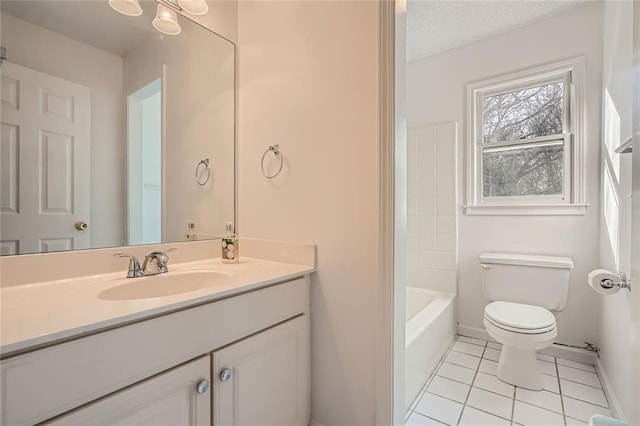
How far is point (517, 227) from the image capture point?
2178 mm

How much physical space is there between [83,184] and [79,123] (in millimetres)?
237

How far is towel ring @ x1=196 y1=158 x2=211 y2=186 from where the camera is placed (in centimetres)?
150

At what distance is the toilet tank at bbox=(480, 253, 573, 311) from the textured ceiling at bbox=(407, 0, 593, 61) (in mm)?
1746

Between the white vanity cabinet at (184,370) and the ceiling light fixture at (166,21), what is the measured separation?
1301 millimetres

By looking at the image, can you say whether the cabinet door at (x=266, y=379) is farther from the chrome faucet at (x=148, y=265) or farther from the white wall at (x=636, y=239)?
the white wall at (x=636, y=239)

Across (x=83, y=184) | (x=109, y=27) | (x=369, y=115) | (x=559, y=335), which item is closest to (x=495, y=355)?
(x=559, y=335)

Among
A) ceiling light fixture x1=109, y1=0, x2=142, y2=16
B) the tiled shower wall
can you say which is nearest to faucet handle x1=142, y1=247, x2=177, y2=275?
ceiling light fixture x1=109, y1=0, x2=142, y2=16

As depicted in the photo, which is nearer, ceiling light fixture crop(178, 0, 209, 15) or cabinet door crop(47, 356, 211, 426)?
cabinet door crop(47, 356, 211, 426)

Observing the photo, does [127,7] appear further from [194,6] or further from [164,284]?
[164,284]

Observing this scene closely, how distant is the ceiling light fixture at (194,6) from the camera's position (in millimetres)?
1339

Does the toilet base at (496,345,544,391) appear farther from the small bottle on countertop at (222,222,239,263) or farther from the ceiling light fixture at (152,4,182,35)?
the ceiling light fixture at (152,4,182,35)

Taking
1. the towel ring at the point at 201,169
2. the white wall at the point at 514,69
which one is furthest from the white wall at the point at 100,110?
the white wall at the point at 514,69

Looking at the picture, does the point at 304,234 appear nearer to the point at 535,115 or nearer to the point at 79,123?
the point at 79,123

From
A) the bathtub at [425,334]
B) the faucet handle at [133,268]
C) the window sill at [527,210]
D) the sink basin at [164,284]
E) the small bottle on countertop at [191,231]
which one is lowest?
the bathtub at [425,334]
